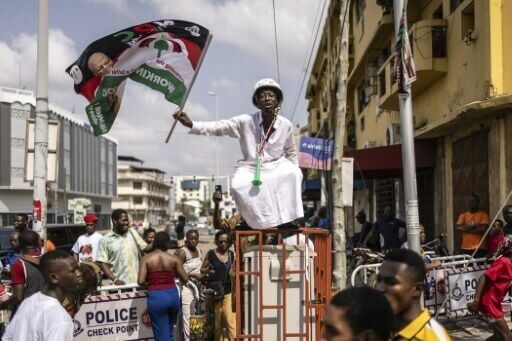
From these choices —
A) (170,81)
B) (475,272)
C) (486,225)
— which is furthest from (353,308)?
(486,225)

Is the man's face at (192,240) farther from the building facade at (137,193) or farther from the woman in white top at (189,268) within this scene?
the building facade at (137,193)

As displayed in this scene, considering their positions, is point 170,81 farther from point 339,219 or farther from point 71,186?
point 71,186

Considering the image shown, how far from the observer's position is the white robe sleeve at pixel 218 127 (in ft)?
17.8

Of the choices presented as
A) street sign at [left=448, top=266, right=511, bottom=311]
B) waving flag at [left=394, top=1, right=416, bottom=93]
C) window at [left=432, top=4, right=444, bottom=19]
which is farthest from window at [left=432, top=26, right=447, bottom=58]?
waving flag at [left=394, top=1, right=416, bottom=93]

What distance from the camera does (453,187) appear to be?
1466cm

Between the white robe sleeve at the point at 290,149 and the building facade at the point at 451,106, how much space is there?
5.28 m

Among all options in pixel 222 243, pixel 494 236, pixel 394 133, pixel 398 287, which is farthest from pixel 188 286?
pixel 394 133

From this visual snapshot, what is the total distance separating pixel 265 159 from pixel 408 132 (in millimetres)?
3294

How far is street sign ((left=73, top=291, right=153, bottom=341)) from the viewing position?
25.2ft

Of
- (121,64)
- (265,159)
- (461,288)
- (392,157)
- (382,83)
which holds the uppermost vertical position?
(382,83)

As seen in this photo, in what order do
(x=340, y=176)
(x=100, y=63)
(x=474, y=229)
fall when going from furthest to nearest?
(x=474, y=229) < (x=340, y=176) < (x=100, y=63)

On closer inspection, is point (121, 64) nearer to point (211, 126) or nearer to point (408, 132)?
point (211, 126)

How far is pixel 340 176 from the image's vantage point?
31.2ft

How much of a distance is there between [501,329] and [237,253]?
131 inches
